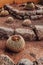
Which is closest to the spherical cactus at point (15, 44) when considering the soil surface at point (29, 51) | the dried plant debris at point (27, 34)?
the soil surface at point (29, 51)

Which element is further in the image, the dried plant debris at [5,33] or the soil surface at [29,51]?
the dried plant debris at [5,33]

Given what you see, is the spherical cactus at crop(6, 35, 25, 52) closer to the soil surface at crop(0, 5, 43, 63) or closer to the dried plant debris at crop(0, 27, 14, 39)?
the soil surface at crop(0, 5, 43, 63)

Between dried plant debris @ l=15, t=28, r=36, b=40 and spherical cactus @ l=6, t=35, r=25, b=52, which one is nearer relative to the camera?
spherical cactus @ l=6, t=35, r=25, b=52

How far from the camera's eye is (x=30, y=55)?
14.9 feet

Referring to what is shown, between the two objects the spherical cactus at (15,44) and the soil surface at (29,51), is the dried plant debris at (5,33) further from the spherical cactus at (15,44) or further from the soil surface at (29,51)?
the spherical cactus at (15,44)

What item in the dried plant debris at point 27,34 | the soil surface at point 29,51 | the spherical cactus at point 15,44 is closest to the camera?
the soil surface at point 29,51

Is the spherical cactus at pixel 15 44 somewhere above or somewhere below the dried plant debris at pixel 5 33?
above

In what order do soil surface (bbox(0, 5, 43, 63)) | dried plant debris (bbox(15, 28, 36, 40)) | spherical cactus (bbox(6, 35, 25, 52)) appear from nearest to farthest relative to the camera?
soil surface (bbox(0, 5, 43, 63))
spherical cactus (bbox(6, 35, 25, 52))
dried plant debris (bbox(15, 28, 36, 40))

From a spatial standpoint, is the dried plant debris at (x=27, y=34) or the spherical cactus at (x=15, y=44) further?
the dried plant debris at (x=27, y=34)

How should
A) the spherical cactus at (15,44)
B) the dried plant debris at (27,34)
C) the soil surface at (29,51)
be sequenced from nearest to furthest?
the soil surface at (29,51) < the spherical cactus at (15,44) < the dried plant debris at (27,34)

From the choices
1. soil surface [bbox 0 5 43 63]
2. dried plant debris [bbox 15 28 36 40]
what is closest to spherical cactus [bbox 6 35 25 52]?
soil surface [bbox 0 5 43 63]

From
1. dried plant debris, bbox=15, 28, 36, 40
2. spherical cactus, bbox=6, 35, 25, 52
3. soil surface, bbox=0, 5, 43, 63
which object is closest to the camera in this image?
soil surface, bbox=0, 5, 43, 63

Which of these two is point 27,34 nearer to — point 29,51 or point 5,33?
point 5,33

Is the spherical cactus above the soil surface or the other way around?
above
